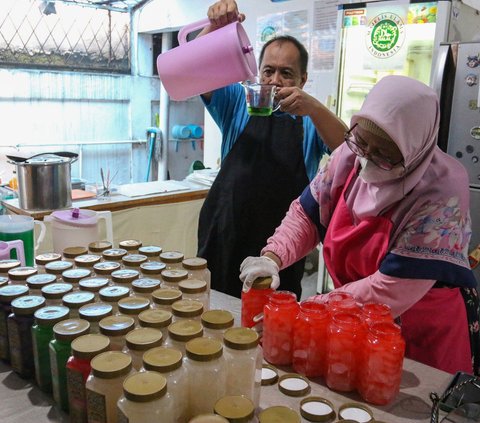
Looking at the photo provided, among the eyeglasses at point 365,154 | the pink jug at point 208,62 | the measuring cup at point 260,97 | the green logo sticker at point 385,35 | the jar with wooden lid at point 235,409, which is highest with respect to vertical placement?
the green logo sticker at point 385,35

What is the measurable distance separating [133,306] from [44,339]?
0.65 ft

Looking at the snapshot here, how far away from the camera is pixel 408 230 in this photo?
4.26 ft

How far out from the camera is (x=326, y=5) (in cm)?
382

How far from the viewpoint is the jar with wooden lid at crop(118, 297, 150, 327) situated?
107cm

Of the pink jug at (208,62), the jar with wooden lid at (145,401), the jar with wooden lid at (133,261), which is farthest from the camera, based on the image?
the pink jug at (208,62)

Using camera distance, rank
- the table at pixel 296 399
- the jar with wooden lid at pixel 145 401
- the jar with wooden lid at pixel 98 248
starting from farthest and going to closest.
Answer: the jar with wooden lid at pixel 98 248
the table at pixel 296 399
the jar with wooden lid at pixel 145 401

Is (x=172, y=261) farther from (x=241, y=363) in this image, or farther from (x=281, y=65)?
(x=281, y=65)

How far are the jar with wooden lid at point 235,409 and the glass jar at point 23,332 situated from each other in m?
0.50

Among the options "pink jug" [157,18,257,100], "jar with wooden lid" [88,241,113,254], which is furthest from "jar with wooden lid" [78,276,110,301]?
"pink jug" [157,18,257,100]

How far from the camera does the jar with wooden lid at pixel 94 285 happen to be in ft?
3.90

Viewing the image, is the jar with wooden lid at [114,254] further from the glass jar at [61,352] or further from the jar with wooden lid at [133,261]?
the glass jar at [61,352]

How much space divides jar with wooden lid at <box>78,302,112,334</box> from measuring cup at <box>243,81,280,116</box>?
0.95 metres

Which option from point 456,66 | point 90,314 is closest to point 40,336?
point 90,314

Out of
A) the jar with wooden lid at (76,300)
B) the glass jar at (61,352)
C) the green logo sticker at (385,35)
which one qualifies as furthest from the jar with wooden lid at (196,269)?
the green logo sticker at (385,35)
